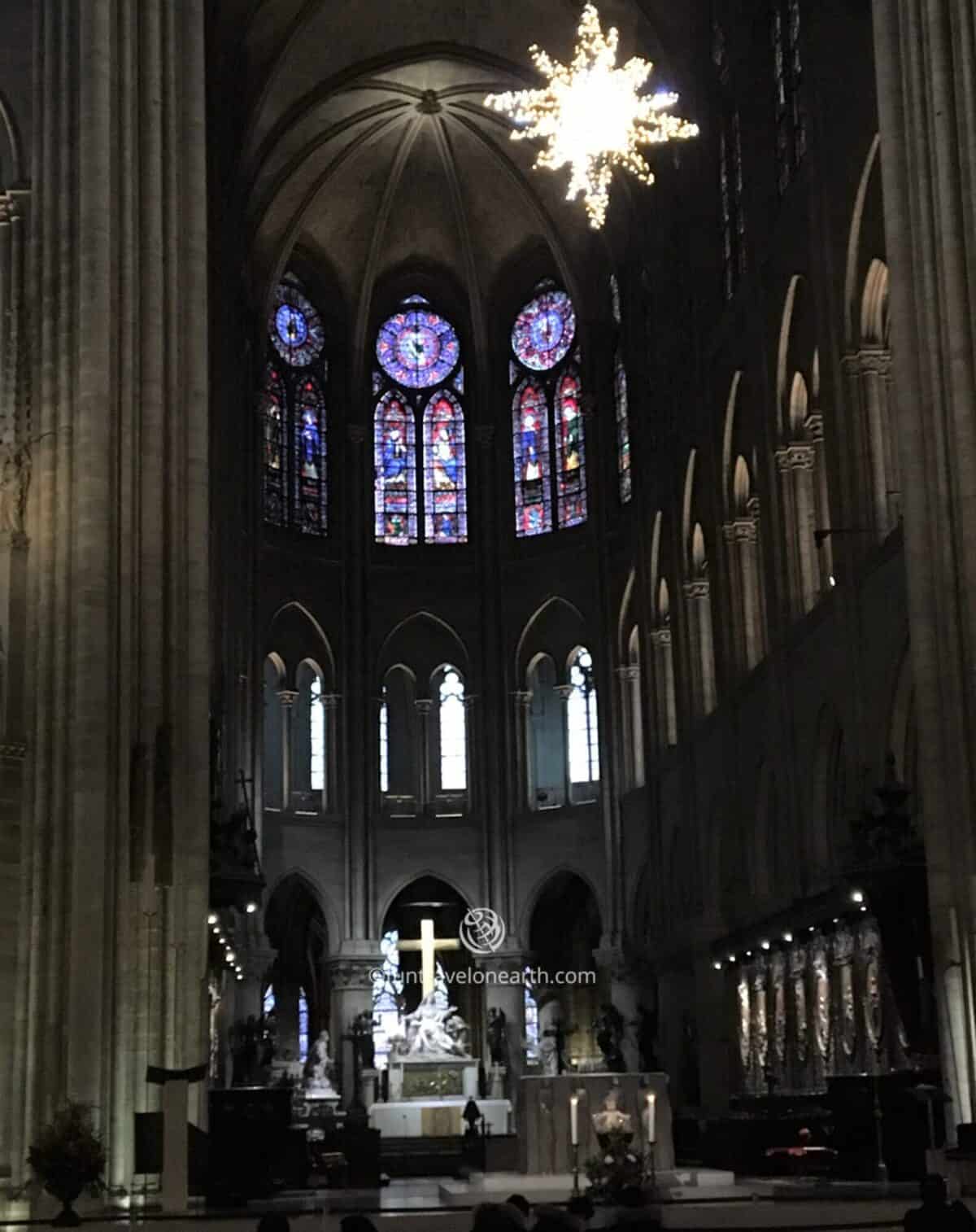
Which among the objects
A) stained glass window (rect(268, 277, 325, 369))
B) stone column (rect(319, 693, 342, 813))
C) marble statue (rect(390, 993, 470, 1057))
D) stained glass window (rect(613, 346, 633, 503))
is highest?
stained glass window (rect(268, 277, 325, 369))

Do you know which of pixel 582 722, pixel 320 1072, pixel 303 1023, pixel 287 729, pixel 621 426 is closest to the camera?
pixel 320 1072

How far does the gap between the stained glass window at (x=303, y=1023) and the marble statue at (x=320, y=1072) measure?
3459 millimetres

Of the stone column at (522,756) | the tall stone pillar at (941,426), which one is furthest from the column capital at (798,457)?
the stone column at (522,756)

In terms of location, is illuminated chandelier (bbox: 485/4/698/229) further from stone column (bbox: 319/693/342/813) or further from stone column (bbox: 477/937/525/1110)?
stone column (bbox: 319/693/342/813)

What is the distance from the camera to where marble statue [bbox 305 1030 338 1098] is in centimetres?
4244

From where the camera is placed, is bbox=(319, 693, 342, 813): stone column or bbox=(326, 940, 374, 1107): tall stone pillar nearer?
bbox=(326, 940, 374, 1107): tall stone pillar

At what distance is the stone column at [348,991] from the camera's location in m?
45.2

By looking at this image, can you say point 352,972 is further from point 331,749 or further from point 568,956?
point 568,956

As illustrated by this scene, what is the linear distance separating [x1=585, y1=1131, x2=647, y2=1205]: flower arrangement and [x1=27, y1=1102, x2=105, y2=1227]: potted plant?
430cm

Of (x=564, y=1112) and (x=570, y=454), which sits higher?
(x=570, y=454)

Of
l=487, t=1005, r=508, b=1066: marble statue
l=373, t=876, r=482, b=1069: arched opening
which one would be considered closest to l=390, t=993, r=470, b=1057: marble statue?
l=487, t=1005, r=508, b=1066: marble statue

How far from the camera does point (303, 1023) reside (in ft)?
157

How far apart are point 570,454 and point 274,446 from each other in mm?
7338

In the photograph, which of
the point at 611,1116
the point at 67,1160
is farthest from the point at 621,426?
the point at 67,1160
